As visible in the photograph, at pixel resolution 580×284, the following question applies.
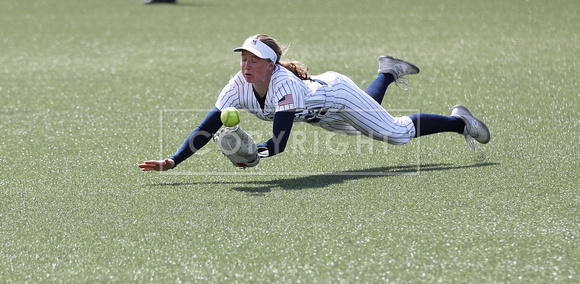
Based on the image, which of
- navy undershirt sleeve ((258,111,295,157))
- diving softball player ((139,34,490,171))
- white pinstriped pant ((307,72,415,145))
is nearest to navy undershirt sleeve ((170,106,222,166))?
diving softball player ((139,34,490,171))

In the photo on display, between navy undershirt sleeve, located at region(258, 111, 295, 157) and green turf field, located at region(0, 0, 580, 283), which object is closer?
green turf field, located at region(0, 0, 580, 283)

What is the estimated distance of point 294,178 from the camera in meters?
4.91

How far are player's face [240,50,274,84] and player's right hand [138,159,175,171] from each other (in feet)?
2.48

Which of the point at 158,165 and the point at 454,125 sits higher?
the point at 454,125

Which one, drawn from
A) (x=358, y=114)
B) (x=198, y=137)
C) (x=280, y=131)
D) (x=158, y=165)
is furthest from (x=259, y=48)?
(x=158, y=165)

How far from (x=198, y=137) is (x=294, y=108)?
736mm

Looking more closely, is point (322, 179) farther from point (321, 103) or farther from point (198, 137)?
point (198, 137)

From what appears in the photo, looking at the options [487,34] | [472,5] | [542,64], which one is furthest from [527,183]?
[472,5]

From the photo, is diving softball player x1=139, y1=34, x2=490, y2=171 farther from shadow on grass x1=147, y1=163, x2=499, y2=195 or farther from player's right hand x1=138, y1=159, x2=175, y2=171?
shadow on grass x1=147, y1=163, x2=499, y2=195

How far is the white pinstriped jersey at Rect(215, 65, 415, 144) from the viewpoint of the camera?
467cm

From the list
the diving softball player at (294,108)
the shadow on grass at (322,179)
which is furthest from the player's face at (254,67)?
the shadow on grass at (322,179)

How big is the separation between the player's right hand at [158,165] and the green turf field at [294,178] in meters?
0.11

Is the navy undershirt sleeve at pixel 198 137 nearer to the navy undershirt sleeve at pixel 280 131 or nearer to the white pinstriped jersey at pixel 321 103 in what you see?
the white pinstriped jersey at pixel 321 103

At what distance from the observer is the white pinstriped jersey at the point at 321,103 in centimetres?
467
